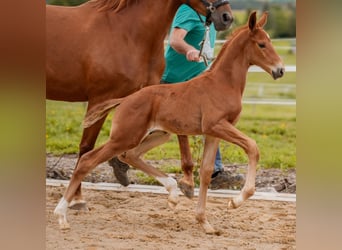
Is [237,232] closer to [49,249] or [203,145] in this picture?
[203,145]

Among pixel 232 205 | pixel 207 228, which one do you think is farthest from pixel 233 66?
pixel 207 228

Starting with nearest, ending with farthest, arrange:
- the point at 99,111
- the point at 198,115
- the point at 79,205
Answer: the point at 198,115, the point at 99,111, the point at 79,205

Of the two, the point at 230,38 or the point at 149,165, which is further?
the point at 149,165

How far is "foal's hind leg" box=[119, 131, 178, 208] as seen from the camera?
10.2 ft

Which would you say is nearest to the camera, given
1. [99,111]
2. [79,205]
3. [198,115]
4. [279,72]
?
[279,72]

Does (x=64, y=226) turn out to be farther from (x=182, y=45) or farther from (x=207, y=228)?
(x=182, y=45)

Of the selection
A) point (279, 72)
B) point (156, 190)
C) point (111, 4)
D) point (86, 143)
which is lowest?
point (156, 190)

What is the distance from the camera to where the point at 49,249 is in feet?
10.5

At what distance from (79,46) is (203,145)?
24.9 inches

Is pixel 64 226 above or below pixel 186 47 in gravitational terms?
below

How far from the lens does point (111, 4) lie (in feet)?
10.4

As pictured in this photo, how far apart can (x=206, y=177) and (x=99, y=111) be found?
0.49 metres

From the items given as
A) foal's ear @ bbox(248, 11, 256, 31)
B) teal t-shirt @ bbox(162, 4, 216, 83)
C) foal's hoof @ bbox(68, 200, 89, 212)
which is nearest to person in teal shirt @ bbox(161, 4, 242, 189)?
teal t-shirt @ bbox(162, 4, 216, 83)

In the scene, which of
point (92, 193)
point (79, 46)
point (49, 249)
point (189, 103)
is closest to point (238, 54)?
point (189, 103)
